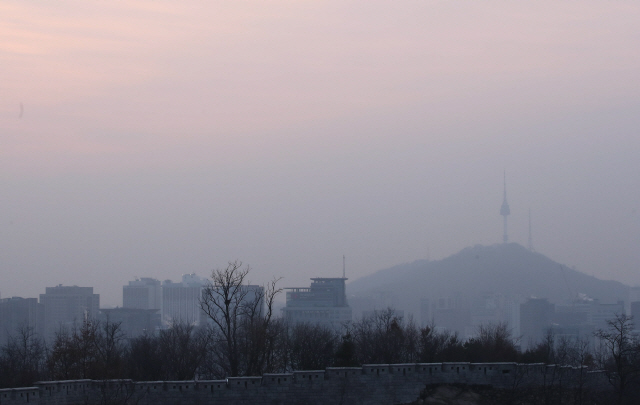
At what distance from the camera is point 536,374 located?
1518 inches

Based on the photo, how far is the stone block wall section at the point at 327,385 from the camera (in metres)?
34.2

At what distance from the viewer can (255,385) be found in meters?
35.8

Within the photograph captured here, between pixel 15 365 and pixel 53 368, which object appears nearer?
pixel 53 368

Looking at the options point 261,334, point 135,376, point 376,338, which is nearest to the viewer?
point 135,376

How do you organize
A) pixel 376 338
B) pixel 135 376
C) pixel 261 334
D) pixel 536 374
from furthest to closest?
pixel 376 338, pixel 261 334, pixel 135 376, pixel 536 374

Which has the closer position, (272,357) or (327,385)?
(327,385)

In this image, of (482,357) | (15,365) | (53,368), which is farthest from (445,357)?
(15,365)

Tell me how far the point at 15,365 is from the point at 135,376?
33.0 feet

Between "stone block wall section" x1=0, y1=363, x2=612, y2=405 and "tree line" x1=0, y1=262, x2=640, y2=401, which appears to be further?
"tree line" x1=0, y1=262, x2=640, y2=401

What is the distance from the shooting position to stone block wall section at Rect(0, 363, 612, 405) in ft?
112

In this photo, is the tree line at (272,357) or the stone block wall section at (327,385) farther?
the tree line at (272,357)

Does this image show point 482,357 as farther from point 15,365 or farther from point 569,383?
point 15,365

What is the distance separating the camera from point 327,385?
36.4 meters

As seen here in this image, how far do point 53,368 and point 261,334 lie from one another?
10206 millimetres
